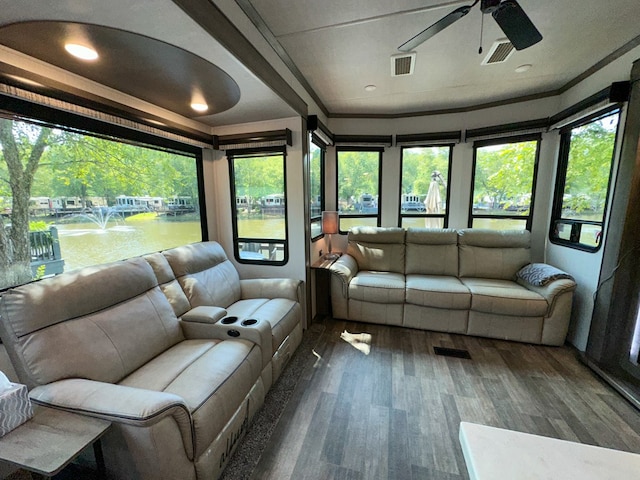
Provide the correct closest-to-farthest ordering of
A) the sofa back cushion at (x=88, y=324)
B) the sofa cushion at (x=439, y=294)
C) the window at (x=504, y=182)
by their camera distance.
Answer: the sofa back cushion at (x=88, y=324) → the sofa cushion at (x=439, y=294) → the window at (x=504, y=182)

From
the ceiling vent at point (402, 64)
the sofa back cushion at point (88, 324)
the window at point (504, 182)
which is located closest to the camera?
the sofa back cushion at point (88, 324)

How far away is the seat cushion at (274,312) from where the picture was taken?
82.9 inches

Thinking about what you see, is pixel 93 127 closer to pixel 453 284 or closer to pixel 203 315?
pixel 203 315

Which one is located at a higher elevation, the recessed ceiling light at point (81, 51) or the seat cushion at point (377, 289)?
the recessed ceiling light at point (81, 51)

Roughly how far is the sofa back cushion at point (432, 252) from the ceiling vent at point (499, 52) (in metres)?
1.92

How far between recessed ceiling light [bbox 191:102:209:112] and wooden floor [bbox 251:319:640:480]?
8.45 feet

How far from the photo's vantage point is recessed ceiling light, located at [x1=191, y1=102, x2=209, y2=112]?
7.38ft

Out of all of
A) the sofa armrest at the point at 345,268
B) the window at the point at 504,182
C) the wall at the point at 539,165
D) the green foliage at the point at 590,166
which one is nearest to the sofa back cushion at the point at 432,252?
the wall at the point at 539,165

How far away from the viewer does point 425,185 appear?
3.85 m

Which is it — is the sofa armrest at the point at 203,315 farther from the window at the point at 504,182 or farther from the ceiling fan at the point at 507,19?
the window at the point at 504,182

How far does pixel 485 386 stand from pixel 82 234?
11.0 ft

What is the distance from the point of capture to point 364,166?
3.94 m

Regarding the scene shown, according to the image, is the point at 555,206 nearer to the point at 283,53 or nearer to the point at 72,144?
the point at 283,53

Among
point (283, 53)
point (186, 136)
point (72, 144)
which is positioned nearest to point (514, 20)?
point (283, 53)
